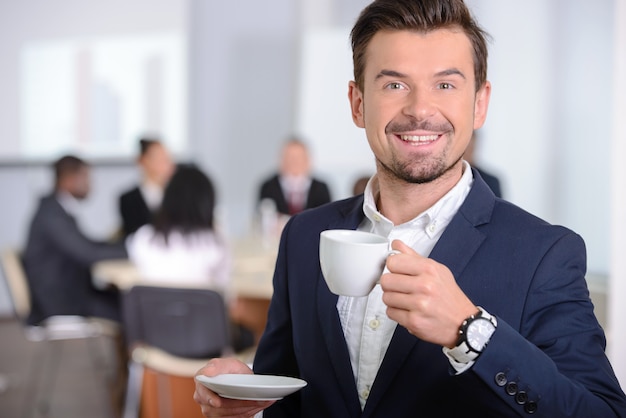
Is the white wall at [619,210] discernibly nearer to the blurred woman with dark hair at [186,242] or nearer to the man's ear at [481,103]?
the man's ear at [481,103]

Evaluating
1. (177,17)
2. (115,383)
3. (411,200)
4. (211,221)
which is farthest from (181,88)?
(411,200)

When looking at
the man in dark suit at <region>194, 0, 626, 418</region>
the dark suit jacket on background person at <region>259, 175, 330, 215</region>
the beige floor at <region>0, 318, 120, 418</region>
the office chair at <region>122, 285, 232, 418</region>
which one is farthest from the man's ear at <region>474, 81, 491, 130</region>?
the dark suit jacket on background person at <region>259, 175, 330, 215</region>

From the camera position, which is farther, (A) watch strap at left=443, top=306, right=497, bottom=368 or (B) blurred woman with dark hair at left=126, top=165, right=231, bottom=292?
(B) blurred woman with dark hair at left=126, top=165, right=231, bottom=292

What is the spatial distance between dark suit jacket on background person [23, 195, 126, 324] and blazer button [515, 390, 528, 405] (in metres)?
3.86

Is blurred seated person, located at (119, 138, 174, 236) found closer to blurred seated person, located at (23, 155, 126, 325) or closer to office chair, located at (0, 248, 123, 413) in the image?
blurred seated person, located at (23, 155, 126, 325)

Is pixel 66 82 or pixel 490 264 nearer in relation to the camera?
pixel 490 264

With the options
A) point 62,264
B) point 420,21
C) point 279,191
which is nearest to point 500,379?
point 420,21

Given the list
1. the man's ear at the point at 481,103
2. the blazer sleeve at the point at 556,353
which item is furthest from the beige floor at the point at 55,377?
the blazer sleeve at the point at 556,353

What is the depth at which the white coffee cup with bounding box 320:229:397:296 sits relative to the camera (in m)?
1.18

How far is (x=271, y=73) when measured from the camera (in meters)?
7.79

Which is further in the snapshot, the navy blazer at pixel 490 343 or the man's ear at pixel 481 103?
the man's ear at pixel 481 103

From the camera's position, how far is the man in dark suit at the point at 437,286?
1156 mm

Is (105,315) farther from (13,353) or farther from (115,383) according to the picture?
(13,353)

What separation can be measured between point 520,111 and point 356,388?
421 centimetres
